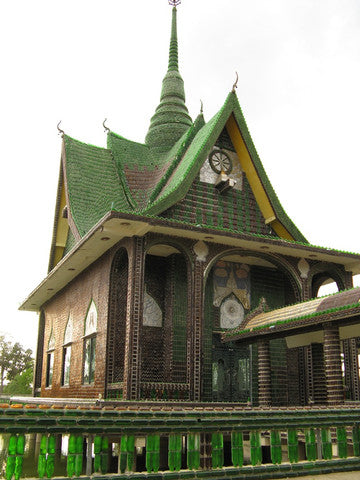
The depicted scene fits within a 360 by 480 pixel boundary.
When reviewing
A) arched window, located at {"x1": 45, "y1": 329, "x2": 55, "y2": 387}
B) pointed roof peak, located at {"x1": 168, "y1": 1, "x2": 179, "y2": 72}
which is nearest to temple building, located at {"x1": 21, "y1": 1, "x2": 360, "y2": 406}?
arched window, located at {"x1": 45, "y1": 329, "x2": 55, "y2": 387}

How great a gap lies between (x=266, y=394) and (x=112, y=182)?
9.19 metres

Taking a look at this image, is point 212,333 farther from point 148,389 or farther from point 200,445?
point 200,445

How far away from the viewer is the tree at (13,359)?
54.8 m

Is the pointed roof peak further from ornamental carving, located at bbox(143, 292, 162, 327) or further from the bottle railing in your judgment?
the bottle railing

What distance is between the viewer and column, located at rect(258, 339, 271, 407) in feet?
41.3

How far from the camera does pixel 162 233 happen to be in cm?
1427

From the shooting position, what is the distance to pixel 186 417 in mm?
5520

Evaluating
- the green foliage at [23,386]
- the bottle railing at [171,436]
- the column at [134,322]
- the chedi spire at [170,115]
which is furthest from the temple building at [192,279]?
the green foliage at [23,386]

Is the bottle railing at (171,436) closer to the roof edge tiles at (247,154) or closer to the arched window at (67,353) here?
the roof edge tiles at (247,154)

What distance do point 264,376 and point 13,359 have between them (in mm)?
47721

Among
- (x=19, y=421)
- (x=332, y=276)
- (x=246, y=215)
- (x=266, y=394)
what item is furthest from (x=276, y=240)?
(x=19, y=421)

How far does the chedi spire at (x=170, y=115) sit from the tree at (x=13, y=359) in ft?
129

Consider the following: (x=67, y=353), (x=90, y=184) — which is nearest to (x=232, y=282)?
(x=90, y=184)

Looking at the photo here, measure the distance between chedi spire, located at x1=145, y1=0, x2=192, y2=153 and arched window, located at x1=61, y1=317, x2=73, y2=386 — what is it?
7.54 metres
